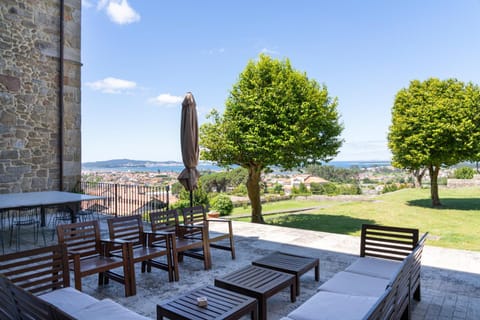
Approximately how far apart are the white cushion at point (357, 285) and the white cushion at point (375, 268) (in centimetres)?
12

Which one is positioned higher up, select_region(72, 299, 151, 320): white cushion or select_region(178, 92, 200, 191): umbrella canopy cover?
select_region(178, 92, 200, 191): umbrella canopy cover

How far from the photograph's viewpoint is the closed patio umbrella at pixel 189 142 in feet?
20.7

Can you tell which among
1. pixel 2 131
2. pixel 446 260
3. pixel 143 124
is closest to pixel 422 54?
pixel 446 260

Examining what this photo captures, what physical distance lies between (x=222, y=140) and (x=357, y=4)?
8.55 metres

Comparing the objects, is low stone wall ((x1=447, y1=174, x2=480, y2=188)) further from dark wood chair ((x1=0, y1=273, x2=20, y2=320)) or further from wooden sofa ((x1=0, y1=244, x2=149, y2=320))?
dark wood chair ((x1=0, y1=273, x2=20, y2=320))

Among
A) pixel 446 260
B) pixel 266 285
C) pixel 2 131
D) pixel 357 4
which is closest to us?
pixel 266 285

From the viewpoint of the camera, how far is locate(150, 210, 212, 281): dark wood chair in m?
4.63

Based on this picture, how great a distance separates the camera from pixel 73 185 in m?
10.4

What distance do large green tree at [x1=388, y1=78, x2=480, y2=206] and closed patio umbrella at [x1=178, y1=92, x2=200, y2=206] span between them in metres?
12.9

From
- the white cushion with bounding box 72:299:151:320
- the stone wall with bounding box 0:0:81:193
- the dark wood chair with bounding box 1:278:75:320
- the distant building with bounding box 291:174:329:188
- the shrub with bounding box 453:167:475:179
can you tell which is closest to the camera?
the dark wood chair with bounding box 1:278:75:320

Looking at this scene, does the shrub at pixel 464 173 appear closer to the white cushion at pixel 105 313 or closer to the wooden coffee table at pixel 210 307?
the wooden coffee table at pixel 210 307

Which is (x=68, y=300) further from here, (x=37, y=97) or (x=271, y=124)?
(x=37, y=97)

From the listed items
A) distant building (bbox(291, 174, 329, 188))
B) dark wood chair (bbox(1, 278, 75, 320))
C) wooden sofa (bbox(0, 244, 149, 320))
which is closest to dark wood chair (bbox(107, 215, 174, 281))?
wooden sofa (bbox(0, 244, 149, 320))

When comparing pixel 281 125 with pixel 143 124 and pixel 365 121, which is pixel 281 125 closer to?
pixel 365 121
